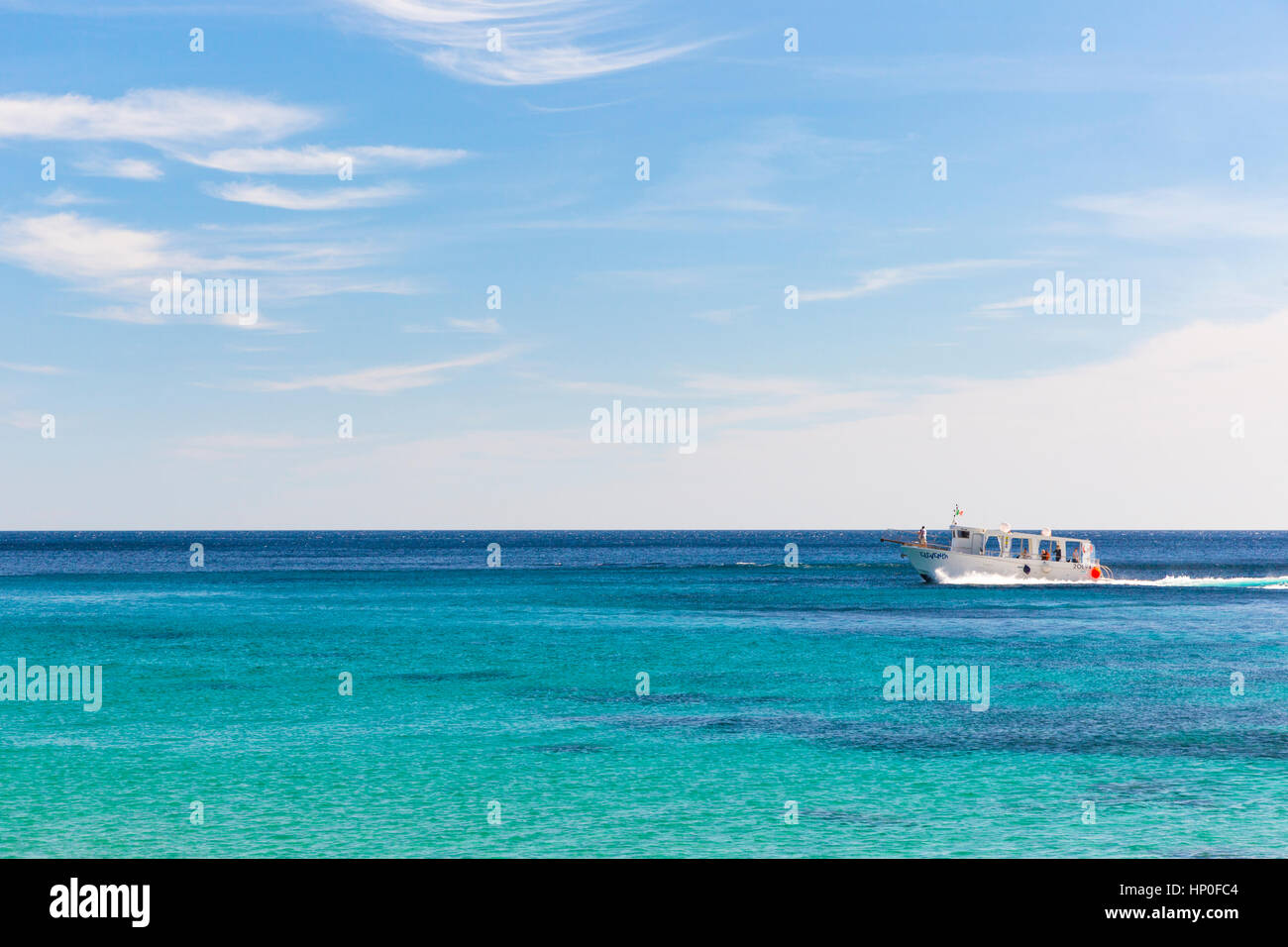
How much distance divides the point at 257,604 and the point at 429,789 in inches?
2309

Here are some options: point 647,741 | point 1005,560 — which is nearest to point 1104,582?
point 1005,560

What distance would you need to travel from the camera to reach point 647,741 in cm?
2773

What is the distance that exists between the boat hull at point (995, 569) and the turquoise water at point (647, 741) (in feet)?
77.0

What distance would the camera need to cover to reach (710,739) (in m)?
28.0

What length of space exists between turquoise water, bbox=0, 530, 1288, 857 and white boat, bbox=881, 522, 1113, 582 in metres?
23.6

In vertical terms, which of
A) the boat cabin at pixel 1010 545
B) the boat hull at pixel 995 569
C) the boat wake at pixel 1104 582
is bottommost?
the boat wake at pixel 1104 582

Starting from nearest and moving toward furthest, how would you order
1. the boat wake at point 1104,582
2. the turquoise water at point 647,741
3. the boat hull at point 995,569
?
1. the turquoise water at point 647,741
2. the boat hull at point 995,569
3. the boat wake at point 1104,582

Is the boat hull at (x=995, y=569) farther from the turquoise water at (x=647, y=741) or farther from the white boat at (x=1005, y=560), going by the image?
the turquoise water at (x=647, y=741)

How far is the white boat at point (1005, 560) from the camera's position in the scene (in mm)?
86188

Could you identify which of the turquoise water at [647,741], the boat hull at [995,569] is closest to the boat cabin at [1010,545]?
the boat hull at [995,569]

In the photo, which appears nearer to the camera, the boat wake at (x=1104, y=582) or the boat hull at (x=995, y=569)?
the boat hull at (x=995, y=569)

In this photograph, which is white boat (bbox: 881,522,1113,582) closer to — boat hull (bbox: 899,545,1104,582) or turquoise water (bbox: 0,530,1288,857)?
boat hull (bbox: 899,545,1104,582)

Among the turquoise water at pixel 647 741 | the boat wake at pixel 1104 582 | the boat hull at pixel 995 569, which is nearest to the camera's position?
the turquoise water at pixel 647 741

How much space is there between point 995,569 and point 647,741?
66.8 metres
